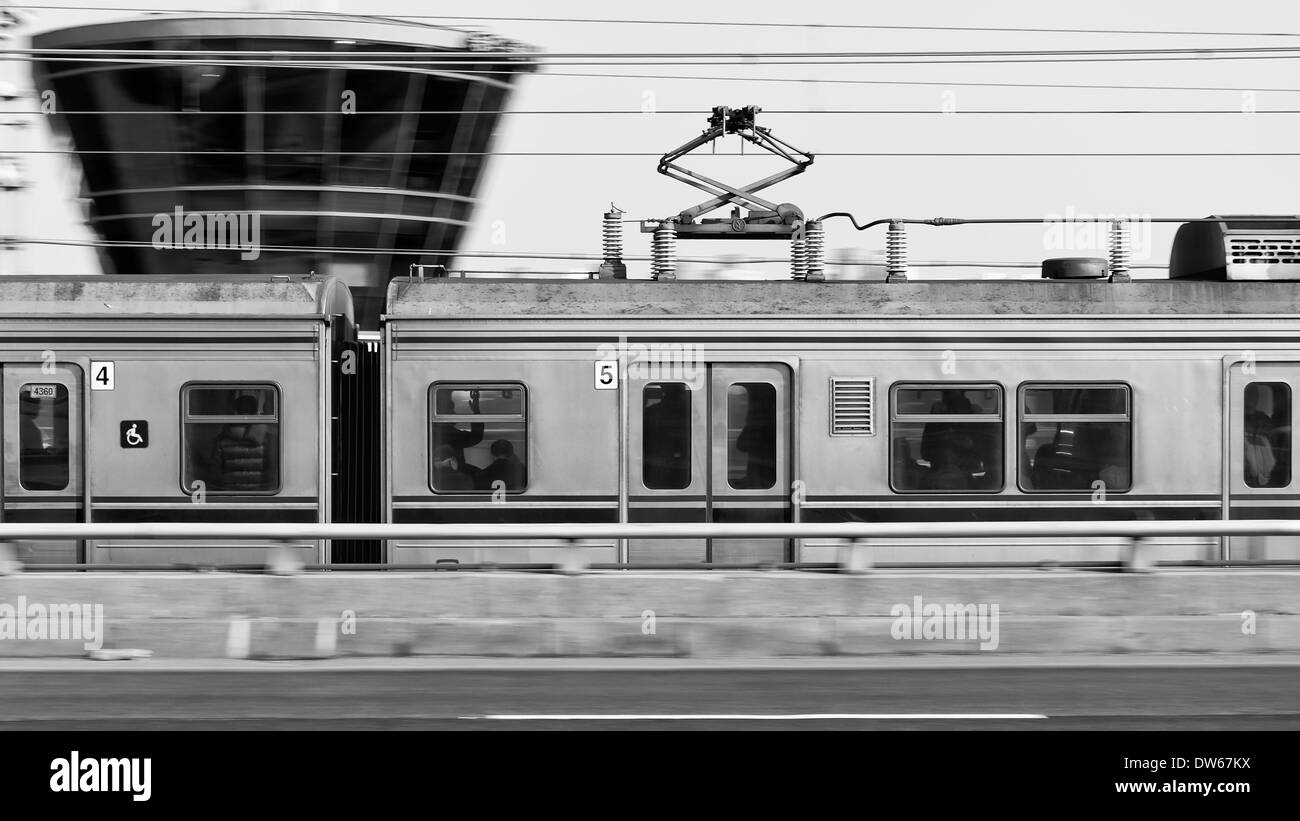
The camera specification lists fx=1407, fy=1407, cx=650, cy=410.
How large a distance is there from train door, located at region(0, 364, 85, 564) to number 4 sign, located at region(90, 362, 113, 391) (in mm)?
133

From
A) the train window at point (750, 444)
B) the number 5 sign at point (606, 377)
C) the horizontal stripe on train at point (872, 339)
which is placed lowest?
the train window at point (750, 444)

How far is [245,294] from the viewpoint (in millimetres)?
14055

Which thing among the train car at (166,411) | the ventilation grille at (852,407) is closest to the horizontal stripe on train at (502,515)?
the train car at (166,411)

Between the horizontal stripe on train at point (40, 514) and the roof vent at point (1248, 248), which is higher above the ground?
the roof vent at point (1248, 248)

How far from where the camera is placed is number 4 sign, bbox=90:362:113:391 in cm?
1392

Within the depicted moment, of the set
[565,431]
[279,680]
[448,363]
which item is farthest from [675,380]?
[279,680]

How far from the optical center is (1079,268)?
14891mm

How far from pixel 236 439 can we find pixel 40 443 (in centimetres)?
192

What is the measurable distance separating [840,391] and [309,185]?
71.8 feet

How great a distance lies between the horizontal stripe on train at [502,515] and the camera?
14078mm

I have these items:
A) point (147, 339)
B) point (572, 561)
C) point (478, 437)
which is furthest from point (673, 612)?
point (147, 339)

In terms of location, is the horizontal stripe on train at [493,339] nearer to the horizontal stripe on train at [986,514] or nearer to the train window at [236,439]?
the train window at [236,439]
